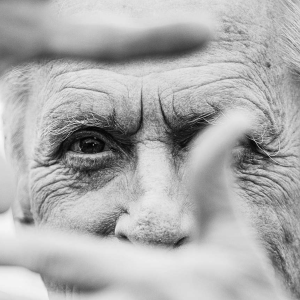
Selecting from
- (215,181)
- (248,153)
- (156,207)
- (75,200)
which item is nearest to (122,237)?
(156,207)

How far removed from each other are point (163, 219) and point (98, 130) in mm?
481

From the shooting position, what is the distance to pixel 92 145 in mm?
2121

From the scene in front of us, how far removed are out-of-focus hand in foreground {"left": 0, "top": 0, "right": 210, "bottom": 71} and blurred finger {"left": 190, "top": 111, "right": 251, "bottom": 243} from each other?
3.6 inches

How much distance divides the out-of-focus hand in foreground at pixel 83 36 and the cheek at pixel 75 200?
149 cm

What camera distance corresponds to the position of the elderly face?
200 centimetres

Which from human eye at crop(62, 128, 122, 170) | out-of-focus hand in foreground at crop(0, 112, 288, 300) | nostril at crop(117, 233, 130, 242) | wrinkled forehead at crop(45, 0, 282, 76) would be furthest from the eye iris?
out-of-focus hand in foreground at crop(0, 112, 288, 300)

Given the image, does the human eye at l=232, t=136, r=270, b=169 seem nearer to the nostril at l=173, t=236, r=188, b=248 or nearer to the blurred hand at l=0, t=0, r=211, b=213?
the nostril at l=173, t=236, r=188, b=248

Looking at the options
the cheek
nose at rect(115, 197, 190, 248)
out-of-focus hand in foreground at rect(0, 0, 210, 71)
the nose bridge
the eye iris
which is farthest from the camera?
the eye iris

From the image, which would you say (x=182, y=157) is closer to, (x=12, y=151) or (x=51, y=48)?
(x=12, y=151)

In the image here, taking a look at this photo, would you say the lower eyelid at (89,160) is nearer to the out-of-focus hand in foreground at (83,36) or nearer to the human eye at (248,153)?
the human eye at (248,153)

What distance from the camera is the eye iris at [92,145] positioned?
6.93 ft

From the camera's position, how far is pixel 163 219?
1.68 metres

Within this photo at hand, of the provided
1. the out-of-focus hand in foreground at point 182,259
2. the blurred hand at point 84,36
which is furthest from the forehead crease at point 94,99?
the blurred hand at point 84,36

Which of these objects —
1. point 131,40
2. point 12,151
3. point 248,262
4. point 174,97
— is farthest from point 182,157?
point 131,40
